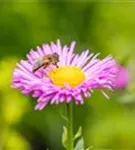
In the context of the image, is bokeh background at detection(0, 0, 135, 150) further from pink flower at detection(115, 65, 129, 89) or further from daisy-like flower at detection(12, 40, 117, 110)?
daisy-like flower at detection(12, 40, 117, 110)

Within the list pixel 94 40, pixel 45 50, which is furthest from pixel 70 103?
pixel 94 40

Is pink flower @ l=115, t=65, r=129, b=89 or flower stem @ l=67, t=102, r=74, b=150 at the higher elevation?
pink flower @ l=115, t=65, r=129, b=89

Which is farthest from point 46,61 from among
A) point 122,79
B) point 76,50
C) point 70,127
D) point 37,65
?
point 76,50

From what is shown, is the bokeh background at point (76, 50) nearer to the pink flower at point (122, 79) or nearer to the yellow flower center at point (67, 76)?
the pink flower at point (122, 79)

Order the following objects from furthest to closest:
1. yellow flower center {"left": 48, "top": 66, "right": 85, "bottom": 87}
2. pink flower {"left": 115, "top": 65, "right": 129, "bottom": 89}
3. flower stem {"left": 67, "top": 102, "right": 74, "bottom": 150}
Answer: pink flower {"left": 115, "top": 65, "right": 129, "bottom": 89}
yellow flower center {"left": 48, "top": 66, "right": 85, "bottom": 87}
flower stem {"left": 67, "top": 102, "right": 74, "bottom": 150}

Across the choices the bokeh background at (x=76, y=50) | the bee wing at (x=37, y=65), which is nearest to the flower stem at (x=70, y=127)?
the bee wing at (x=37, y=65)

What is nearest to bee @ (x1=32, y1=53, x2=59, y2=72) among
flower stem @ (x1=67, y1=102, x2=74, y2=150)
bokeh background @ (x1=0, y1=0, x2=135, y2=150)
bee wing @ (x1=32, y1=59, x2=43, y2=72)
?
bee wing @ (x1=32, y1=59, x2=43, y2=72)

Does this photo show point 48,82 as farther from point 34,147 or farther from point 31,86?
point 34,147
